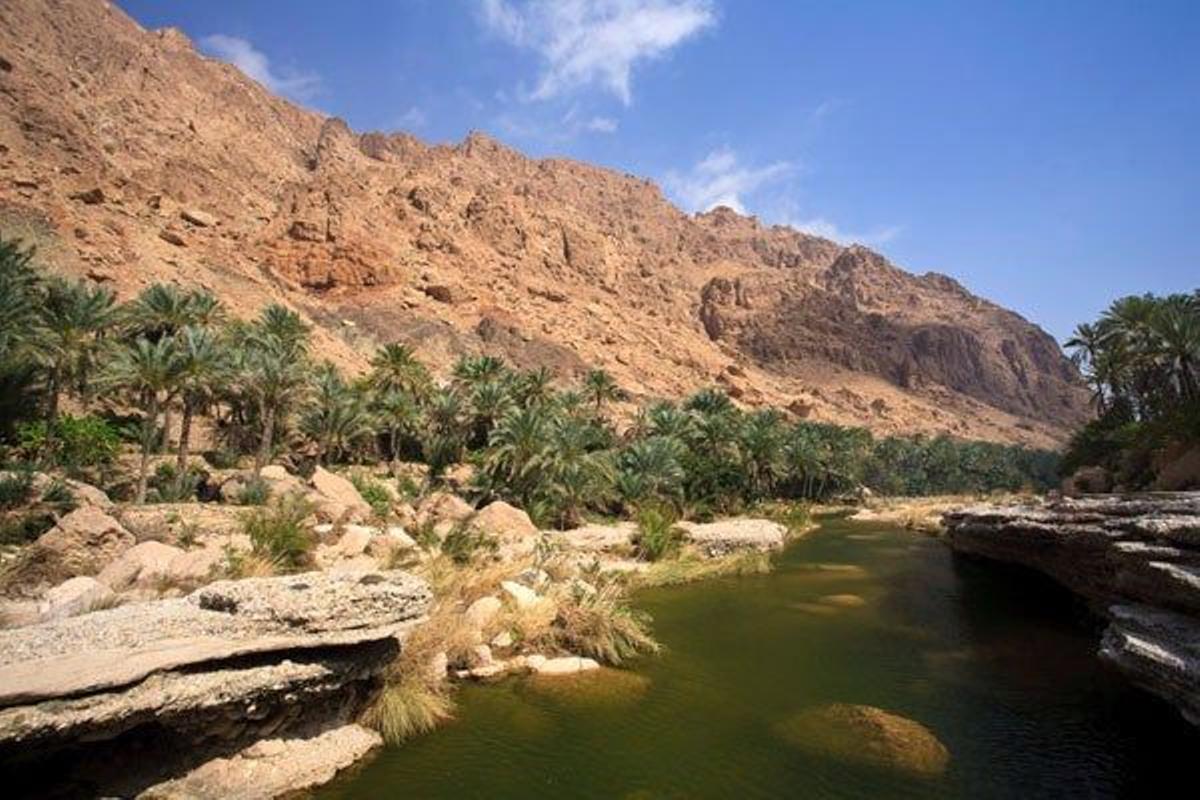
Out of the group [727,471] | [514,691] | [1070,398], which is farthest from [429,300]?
[1070,398]

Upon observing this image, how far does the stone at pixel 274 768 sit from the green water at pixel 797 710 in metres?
0.35

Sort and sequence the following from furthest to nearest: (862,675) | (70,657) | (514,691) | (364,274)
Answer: (364,274) < (862,675) < (514,691) < (70,657)

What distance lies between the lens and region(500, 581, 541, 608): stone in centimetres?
1644

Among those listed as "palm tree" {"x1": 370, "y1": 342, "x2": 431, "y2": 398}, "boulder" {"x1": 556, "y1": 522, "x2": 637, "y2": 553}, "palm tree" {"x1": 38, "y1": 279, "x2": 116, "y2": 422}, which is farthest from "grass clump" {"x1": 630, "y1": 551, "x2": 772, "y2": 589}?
"palm tree" {"x1": 370, "y1": 342, "x2": 431, "y2": 398}

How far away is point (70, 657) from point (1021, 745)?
45.5ft

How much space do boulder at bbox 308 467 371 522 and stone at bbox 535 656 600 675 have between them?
12.9m

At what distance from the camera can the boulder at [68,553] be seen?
15.0 meters

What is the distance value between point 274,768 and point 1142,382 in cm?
5647

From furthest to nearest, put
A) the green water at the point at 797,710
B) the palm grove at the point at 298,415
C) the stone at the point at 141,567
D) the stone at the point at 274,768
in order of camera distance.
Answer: the palm grove at the point at 298,415 < the stone at the point at 141,567 < the green water at the point at 797,710 < the stone at the point at 274,768

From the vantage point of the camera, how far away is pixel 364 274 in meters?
87.6

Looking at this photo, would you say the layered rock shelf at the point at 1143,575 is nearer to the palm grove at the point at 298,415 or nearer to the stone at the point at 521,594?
the stone at the point at 521,594

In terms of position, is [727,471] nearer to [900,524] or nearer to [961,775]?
[900,524]

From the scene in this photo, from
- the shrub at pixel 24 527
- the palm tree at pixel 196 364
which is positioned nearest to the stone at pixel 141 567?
the shrub at pixel 24 527

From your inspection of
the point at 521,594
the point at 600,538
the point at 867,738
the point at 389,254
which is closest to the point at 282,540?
the point at 521,594
